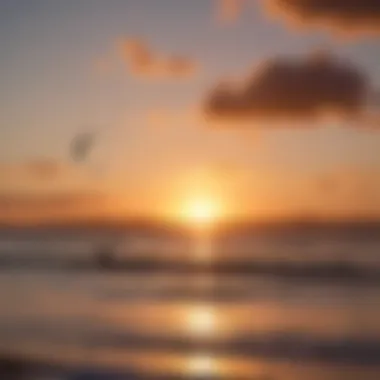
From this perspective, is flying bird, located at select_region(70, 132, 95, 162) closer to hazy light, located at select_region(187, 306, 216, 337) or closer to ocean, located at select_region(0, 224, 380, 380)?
ocean, located at select_region(0, 224, 380, 380)

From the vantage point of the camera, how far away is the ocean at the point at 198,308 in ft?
6.01

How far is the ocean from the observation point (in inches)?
72.2

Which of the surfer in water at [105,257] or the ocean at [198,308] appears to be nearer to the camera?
the ocean at [198,308]

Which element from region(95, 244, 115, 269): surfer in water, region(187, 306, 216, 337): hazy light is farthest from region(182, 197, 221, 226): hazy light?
region(95, 244, 115, 269): surfer in water

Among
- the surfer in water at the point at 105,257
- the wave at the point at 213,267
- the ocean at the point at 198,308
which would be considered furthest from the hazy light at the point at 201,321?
the surfer in water at the point at 105,257

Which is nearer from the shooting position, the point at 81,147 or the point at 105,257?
the point at 81,147

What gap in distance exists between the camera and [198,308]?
80.4 inches

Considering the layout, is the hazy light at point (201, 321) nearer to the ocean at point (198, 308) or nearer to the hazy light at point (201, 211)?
the ocean at point (198, 308)

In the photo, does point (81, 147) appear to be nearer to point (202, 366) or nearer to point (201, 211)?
point (201, 211)

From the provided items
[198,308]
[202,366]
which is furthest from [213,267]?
[202,366]

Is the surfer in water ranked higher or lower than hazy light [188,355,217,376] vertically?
higher

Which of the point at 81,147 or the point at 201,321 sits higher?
the point at 81,147

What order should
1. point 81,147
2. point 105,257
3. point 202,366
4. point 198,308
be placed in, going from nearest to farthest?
point 202,366 → point 81,147 → point 198,308 → point 105,257

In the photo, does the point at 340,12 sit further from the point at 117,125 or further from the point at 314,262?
the point at 314,262
